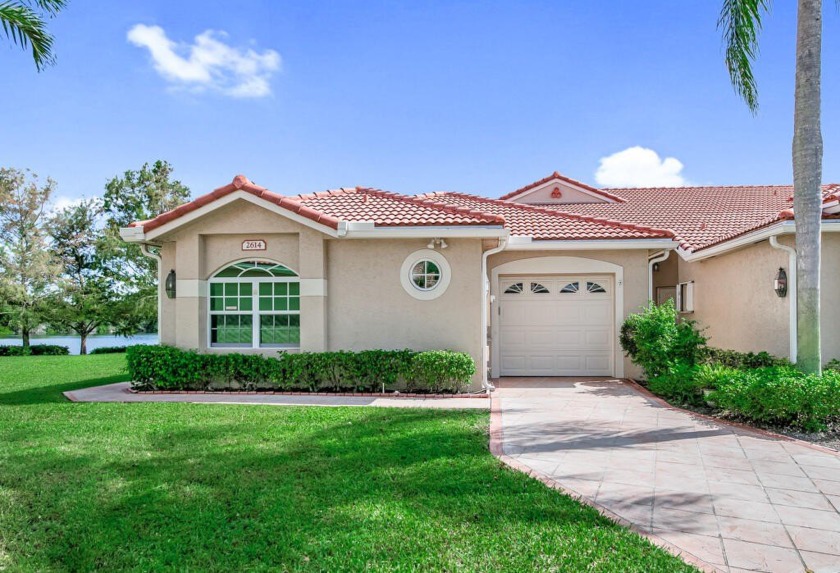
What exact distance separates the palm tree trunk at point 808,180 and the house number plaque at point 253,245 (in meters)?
10.3

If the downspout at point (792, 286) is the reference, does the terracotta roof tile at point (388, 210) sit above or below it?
above

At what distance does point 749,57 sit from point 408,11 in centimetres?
738

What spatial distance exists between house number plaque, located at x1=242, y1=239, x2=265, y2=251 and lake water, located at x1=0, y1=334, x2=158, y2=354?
2445cm

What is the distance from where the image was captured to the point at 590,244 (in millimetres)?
13203

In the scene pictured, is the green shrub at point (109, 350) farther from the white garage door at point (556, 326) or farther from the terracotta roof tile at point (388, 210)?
the white garage door at point (556, 326)

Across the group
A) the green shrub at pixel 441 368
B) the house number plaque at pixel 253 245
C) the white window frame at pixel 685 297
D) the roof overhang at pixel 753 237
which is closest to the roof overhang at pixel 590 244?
the roof overhang at pixel 753 237

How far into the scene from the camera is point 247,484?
18.4 feet

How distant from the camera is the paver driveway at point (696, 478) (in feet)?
14.1

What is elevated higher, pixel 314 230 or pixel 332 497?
pixel 314 230

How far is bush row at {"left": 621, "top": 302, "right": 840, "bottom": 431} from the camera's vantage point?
7.88 metres

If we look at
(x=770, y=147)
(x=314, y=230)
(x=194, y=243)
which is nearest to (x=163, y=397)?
(x=194, y=243)

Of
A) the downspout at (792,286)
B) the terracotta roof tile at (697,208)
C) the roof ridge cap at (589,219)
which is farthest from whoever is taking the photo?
the terracotta roof tile at (697,208)

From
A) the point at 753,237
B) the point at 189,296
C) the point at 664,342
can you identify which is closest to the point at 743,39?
the point at 753,237

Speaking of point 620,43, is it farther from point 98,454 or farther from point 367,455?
point 98,454
